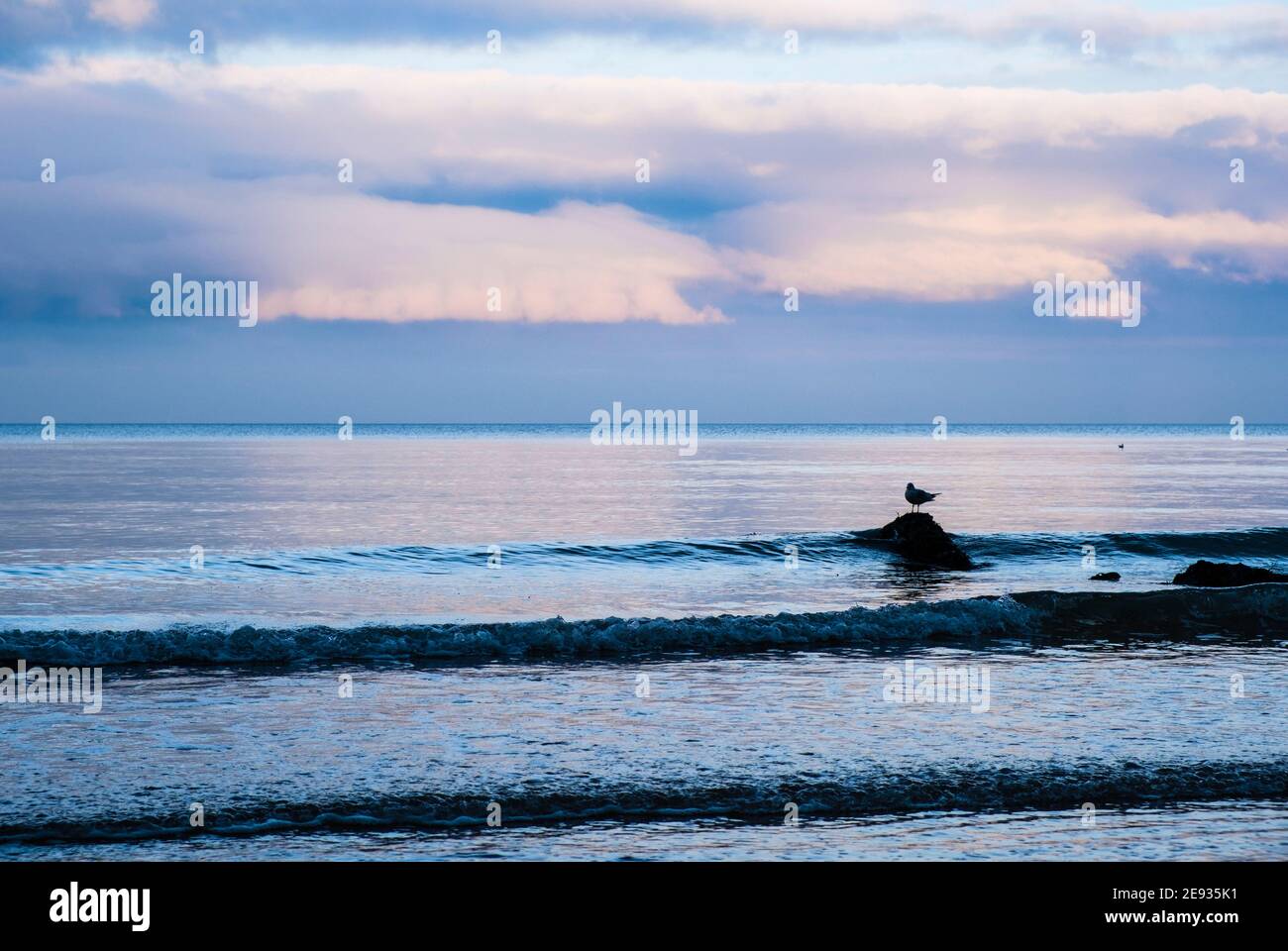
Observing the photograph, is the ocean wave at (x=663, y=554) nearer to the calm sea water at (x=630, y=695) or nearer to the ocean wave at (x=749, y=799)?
the calm sea water at (x=630, y=695)

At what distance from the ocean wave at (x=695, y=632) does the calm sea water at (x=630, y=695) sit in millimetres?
69

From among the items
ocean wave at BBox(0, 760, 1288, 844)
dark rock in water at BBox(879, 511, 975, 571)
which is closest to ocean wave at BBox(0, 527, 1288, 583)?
dark rock in water at BBox(879, 511, 975, 571)

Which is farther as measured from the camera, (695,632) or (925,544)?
(925,544)

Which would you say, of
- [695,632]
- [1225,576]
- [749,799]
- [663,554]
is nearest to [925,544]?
[663,554]

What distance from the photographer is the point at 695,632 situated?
725 inches

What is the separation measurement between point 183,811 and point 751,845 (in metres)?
4.49

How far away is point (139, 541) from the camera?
3144 cm

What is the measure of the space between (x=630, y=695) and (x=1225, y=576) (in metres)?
16.1

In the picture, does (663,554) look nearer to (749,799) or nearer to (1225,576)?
(1225,576)

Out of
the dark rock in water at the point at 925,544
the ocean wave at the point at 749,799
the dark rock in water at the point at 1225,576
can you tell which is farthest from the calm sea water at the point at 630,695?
the dark rock in water at the point at 1225,576

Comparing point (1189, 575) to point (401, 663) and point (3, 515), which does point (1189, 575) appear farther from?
point (3, 515)

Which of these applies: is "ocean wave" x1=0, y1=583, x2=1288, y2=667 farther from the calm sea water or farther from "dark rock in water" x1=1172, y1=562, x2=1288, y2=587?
"dark rock in water" x1=1172, y1=562, x2=1288, y2=587

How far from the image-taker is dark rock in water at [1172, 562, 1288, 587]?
24078 millimetres

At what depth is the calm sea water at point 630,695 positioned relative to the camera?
908 centimetres
